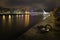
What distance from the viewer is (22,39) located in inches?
245

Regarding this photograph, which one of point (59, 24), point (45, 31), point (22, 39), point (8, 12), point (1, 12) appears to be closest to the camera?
point (22, 39)

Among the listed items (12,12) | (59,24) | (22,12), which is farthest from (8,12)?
(59,24)

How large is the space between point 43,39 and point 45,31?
180 centimetres

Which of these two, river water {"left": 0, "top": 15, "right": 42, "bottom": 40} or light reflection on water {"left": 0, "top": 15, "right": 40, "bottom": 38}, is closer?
river water {"left": 0, "top": 15, "right": 42, "bottom": 40}

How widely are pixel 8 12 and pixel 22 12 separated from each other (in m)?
19.2

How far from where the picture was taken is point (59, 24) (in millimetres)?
9391

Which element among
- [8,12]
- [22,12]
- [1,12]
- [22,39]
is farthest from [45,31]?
[22,12]

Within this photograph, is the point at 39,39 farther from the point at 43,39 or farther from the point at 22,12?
the point at 22,12

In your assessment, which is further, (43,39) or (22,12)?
(22,12)

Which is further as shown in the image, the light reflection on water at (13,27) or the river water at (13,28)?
the light reflection on water at (13,27)

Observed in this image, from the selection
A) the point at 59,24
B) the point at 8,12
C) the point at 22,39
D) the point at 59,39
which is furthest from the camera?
the point at 8,12

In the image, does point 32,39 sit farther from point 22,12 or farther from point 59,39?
point 22,12

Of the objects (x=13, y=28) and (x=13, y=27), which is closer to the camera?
(x=13, y=28)

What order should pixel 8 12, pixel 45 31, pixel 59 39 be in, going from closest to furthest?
pixel 59 39, pixel 45 31, pixel 8 12
